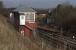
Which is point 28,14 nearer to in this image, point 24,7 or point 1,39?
point 24,7

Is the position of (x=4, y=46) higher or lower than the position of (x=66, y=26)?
higher

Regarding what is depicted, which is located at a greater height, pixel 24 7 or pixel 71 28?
pixel 24 7

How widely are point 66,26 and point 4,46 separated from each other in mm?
36307

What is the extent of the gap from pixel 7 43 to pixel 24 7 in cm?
2821

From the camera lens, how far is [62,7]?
50.2 metres

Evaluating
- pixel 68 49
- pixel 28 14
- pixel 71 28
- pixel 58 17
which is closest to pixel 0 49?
pixel 68 49

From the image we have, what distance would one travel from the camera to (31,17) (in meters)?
32.1

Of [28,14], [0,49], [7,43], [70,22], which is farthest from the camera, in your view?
[70,22]

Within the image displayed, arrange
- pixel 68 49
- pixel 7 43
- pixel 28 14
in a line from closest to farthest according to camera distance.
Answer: pixel 7 43
pixel 68 49
pixel 28 14

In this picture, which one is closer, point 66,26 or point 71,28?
point 71,28

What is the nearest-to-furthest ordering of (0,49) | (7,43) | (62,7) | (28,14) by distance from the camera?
1. (0,49)
2. (7,43)
3. (28,14)
4. (62,7)

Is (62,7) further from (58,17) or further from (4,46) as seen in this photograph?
(4,46)

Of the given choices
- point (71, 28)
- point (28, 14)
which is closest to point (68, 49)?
point (28, 14)

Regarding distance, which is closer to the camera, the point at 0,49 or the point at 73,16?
the point at 0,49
